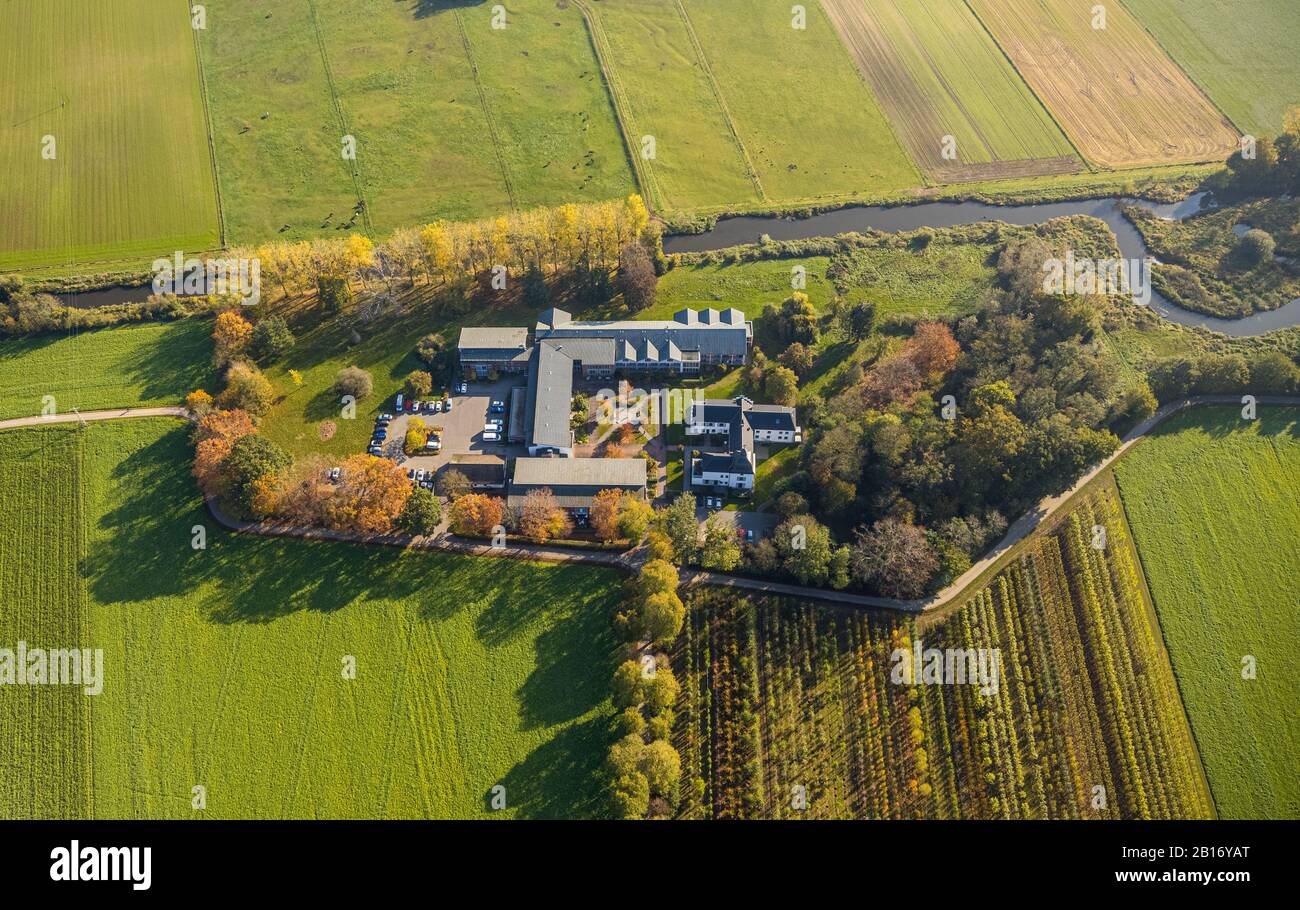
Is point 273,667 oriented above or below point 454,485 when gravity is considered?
below

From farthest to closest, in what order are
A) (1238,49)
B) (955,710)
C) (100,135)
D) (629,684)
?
1. (1238,49)
2. (100,135)
3. (955,710)
4. (629,684)

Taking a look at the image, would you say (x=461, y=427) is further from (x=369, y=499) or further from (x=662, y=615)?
(x=662, y=615)

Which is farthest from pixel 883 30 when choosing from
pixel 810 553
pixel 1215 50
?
pixel 810 553

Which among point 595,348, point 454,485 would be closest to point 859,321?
point 595,348

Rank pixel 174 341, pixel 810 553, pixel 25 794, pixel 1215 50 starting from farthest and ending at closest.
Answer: pixel 1215 50
pixel 174 341
pixel 810 553
pixel 25 794

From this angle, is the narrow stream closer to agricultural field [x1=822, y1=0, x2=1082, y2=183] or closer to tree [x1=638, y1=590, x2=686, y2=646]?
agricultural field [x1=822, y1=0, x2=1082, y2=183]

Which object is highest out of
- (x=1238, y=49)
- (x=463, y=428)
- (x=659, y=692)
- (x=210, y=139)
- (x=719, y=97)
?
(x=1238, y=49)

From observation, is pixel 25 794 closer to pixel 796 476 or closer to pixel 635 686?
pixel 635 686
